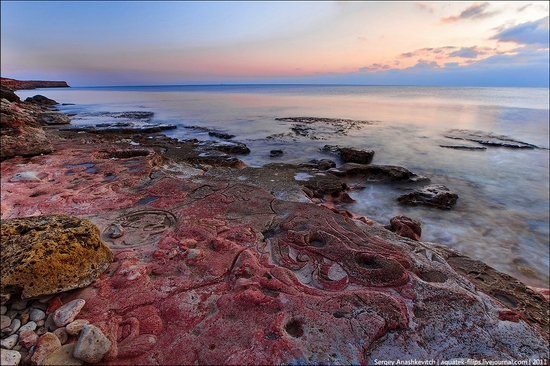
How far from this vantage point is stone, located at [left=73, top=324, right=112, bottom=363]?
2.41 meters

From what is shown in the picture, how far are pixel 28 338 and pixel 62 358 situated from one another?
0.48 meters

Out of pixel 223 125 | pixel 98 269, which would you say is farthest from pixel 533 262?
pixel 223 125

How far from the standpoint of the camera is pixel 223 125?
24891 millimetres

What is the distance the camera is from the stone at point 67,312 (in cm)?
282

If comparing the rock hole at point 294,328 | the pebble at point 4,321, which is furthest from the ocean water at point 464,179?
the pebble at point 4,321

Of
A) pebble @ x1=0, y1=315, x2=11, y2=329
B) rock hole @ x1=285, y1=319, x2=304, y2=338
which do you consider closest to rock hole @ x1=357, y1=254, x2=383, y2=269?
rock hole @ x1=285, y1=319, x2=304, y2=338

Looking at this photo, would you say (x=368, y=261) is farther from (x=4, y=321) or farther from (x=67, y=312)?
(x=4, y=321)

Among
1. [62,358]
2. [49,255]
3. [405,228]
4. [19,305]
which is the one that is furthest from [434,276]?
[19,305]

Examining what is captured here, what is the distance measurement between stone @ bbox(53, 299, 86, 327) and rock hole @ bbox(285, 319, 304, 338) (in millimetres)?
2278

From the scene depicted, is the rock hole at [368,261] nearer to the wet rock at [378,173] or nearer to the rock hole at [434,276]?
the rock hole at [434,276]

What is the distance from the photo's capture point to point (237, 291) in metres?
3.52

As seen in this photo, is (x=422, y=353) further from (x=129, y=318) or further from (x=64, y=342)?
(x=64, y=342)

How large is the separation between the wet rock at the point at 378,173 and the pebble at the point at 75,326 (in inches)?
363

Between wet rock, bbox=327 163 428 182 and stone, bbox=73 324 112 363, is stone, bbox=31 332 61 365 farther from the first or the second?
wet rock, bbox=327 163 428 182
